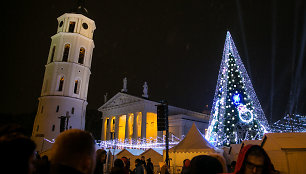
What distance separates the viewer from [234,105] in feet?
76.6

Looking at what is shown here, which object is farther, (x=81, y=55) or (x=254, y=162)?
(x=81, y=55)

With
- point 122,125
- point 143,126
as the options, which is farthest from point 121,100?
point 143,126

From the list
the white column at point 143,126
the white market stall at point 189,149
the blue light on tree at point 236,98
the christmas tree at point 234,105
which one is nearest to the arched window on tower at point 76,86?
the white column at point 143,126

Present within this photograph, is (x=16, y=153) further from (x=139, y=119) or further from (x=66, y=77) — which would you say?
(x=139, y=119)

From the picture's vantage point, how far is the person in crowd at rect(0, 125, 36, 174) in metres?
1.50

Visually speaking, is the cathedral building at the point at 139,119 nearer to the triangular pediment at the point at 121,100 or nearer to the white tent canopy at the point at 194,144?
the triangular pediment at the point at 121,100

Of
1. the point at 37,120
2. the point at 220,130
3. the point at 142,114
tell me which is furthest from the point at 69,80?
the point at 220,130

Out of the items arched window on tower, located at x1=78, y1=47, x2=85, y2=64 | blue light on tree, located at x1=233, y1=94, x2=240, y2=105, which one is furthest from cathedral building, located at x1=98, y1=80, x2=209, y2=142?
blue light on tree, located at x1=233, y1=94, x2=240, y2=105

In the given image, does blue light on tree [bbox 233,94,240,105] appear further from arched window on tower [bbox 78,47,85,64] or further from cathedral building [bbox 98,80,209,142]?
arched window on tower [bbox 78,47,85,64]

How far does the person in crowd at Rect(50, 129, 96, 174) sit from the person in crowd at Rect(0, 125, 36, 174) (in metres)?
0.19

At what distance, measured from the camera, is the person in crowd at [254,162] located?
8.32 feet

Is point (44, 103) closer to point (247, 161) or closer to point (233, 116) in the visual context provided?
point (233, 116)

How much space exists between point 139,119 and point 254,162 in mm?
45943

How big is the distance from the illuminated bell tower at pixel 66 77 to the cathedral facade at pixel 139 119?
383 inches
